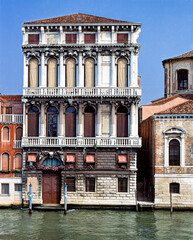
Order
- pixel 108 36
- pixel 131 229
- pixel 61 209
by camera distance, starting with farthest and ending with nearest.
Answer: pixel 108 36
pixel 61 209
pixel 131 229

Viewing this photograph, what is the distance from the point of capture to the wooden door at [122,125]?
28.6 meters

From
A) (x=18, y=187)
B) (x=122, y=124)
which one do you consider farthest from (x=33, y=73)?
(x=18, y=187)

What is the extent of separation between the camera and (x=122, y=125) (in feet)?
94.0

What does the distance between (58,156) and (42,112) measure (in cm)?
312

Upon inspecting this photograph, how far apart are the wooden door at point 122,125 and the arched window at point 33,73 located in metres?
6.06

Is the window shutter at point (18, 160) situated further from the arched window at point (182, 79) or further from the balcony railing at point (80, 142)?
the arched window at point (182, 79)

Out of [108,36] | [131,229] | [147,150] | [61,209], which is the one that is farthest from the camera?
[147,150]

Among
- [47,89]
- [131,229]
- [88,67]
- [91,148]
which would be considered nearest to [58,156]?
[91,148]

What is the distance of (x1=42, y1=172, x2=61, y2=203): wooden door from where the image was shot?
28.6m

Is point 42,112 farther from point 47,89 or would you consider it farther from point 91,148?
point 91,148

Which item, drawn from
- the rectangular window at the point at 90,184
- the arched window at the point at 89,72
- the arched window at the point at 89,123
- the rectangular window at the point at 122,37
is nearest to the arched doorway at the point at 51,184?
the rectangular window at the point at 90,184

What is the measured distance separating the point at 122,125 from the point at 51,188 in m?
6.30

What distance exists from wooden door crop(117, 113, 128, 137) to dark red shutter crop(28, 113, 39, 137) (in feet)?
17.9

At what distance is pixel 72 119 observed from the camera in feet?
94.7
